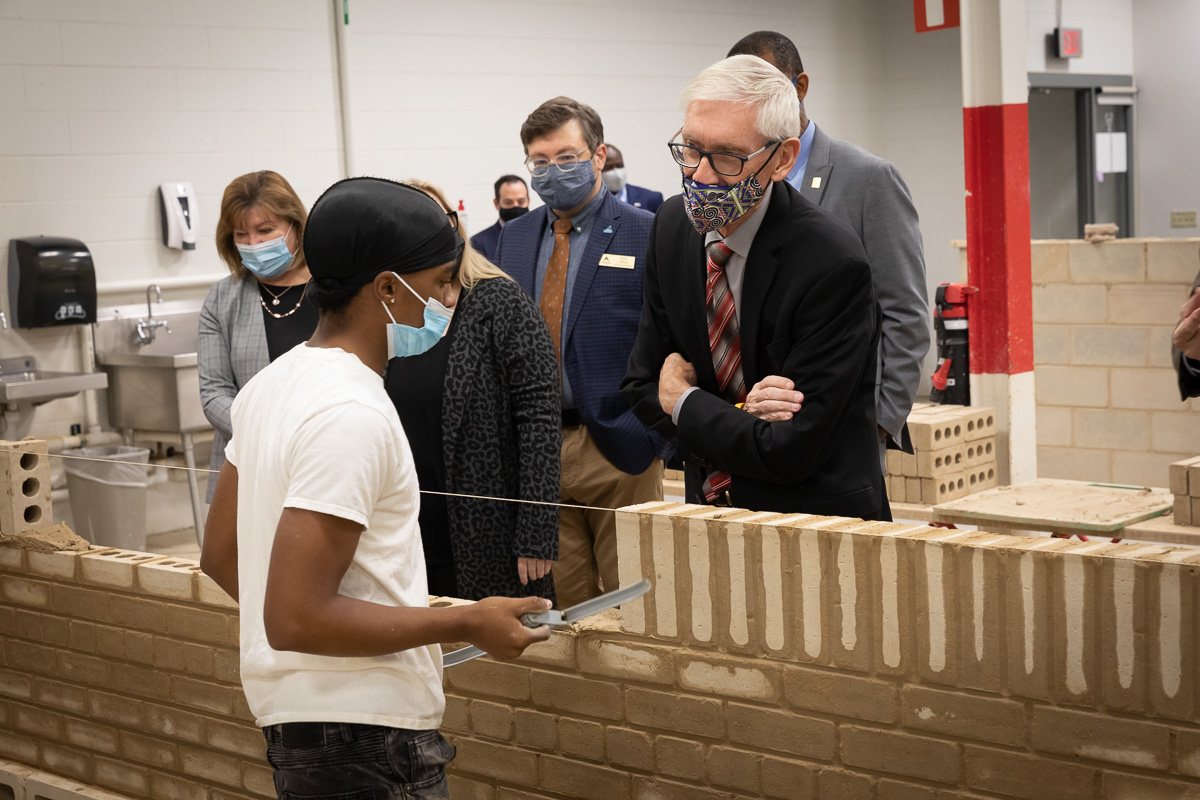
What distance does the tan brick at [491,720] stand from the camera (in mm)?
2387

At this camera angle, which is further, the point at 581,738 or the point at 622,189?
the point at 622,189

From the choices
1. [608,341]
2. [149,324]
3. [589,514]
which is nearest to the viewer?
[589,514]

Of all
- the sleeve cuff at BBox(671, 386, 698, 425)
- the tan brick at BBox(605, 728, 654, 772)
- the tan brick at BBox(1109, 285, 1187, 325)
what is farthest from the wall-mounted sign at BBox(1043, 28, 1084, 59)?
the tan brick at BBox(605, 728, 654, 772)

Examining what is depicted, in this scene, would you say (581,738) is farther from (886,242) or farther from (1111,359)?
(1111,359)

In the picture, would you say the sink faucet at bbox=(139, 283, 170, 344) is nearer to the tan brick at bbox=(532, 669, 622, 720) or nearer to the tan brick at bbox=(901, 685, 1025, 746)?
the tan brick at bbox=(532, 669, 622, 720)

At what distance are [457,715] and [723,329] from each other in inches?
36.3

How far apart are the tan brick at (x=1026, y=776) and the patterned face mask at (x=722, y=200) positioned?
2.92ft

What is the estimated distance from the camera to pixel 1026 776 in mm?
1847

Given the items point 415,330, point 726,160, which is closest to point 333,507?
point 415,330

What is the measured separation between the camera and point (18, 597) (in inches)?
123

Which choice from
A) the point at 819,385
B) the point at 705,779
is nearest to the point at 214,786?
the point at 705,779

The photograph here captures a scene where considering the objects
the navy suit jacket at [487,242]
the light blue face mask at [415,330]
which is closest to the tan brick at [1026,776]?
the light blue face mask at [415,330]

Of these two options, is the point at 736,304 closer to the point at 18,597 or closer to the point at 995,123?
the point at 18,597

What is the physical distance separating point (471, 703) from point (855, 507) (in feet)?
2.78
